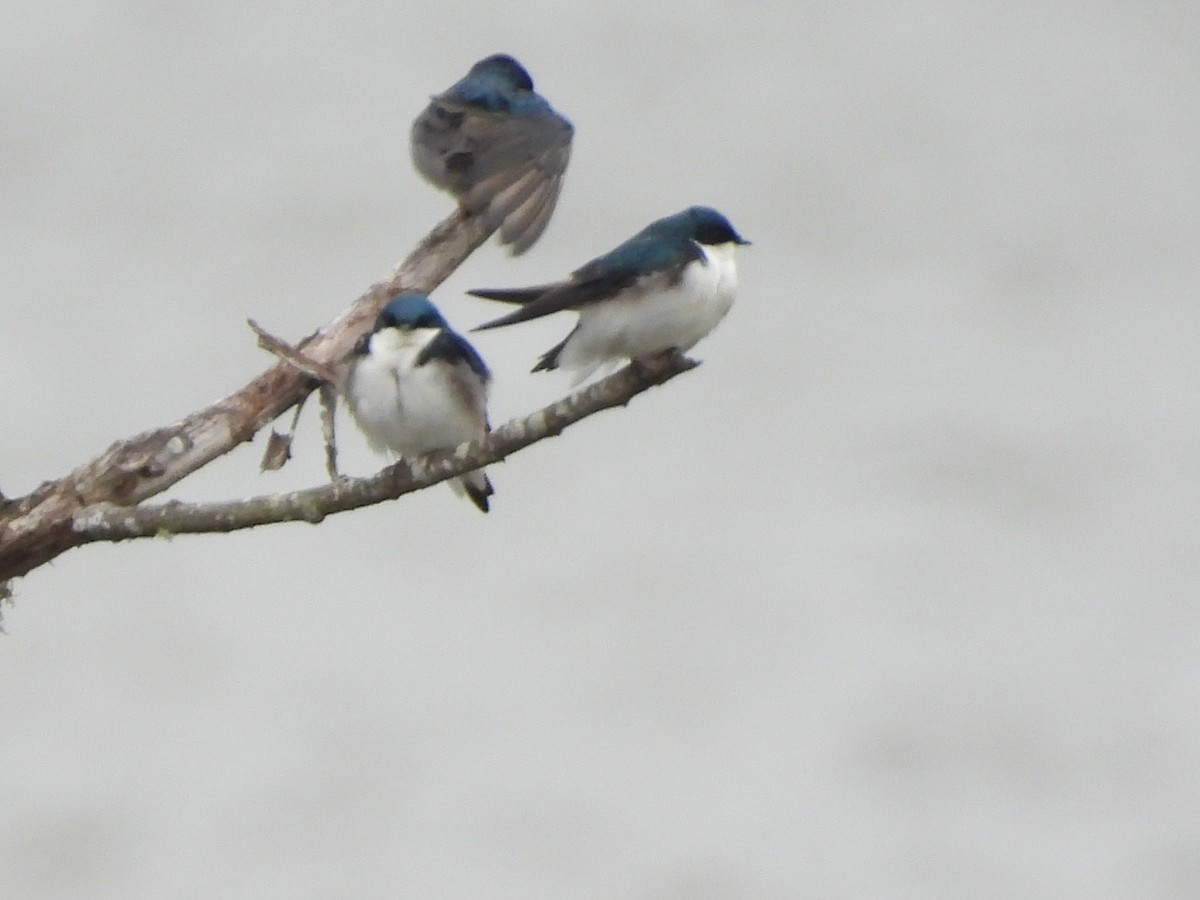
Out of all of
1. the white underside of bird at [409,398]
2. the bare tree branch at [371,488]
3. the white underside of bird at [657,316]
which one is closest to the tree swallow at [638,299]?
the white underside of bird at [657,316]

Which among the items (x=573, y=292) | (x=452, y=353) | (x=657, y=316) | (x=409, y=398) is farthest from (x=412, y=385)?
(x=657, y=316)

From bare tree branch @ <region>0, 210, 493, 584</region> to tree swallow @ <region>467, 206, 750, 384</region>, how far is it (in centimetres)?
22

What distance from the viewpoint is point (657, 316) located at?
2281 millimetres

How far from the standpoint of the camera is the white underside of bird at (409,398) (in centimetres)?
245

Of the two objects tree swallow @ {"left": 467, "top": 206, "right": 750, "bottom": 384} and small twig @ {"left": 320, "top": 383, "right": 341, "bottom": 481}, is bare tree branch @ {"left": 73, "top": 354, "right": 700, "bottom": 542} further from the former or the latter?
tree swallow @ {"left": 467, "top": 206, "right": 750, "bottom": 384}

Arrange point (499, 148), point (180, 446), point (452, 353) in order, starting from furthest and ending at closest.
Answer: point (499, 148)
point (452, 353)
point (180, 446)

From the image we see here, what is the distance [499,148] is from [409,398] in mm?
540

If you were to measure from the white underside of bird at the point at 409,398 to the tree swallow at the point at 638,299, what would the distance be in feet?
0.62

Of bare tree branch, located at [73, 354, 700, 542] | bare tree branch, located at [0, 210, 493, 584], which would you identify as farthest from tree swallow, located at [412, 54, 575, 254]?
bare tree branch, located at [73, 354, 700, 542]

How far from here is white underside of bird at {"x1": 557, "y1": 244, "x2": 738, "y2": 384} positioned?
7.48 feet

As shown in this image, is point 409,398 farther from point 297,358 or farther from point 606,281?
point 606,281

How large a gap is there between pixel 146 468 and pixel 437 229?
1.96 feet

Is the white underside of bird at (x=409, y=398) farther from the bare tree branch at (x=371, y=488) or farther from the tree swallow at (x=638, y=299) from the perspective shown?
the bare tree branch at (x=371, y=488)

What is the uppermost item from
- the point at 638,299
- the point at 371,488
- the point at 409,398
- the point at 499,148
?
the point at 499,148
